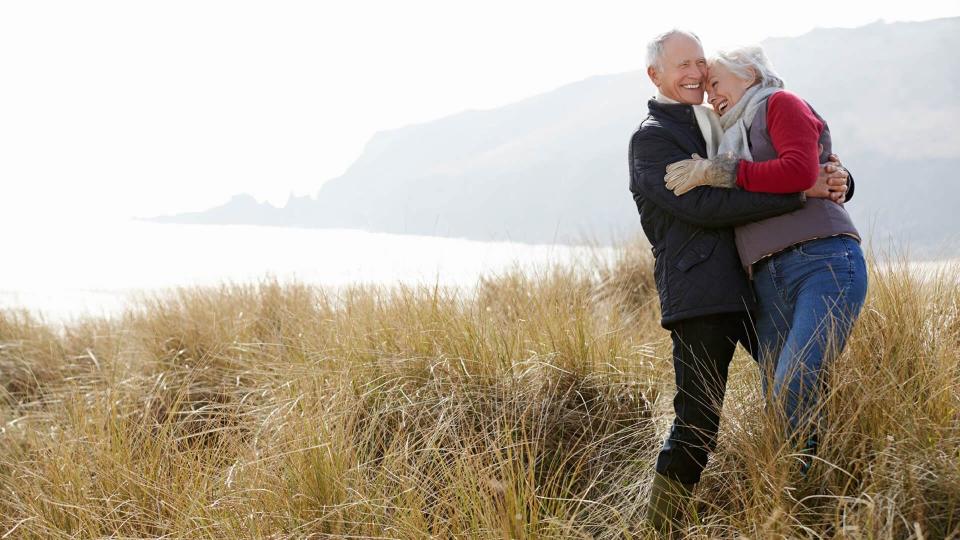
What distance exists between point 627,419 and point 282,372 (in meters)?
1.55

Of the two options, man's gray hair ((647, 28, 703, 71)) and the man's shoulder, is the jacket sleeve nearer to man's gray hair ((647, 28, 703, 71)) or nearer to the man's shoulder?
the man's shoulder

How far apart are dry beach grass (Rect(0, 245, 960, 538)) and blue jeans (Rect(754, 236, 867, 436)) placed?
10 centimetres

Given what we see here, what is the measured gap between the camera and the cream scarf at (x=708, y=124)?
2199 mm

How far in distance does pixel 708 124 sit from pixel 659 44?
0.27 m

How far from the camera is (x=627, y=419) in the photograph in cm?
295

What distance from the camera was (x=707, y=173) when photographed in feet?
6.78

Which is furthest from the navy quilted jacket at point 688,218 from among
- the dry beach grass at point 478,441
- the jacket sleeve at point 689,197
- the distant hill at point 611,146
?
the distant hill at point 611,146

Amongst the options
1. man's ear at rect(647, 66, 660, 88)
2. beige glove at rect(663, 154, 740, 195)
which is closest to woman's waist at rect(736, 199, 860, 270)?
beige glove at rect(663, 154, 740, 195)

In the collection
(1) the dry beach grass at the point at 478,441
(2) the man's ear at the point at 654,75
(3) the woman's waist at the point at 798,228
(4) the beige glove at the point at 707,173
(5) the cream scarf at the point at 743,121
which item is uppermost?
(2) the man's ear at the point at 654,75

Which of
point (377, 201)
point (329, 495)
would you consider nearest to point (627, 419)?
point (329, 495)

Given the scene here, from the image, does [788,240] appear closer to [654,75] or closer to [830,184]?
[830,184]

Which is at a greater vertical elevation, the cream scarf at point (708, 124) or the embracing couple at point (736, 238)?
the cream scarf at point (708, 124)

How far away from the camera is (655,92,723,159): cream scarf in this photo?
2.20 metres

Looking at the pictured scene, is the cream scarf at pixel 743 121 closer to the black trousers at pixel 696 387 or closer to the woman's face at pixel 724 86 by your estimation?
the woman's face at pixel 724 86
